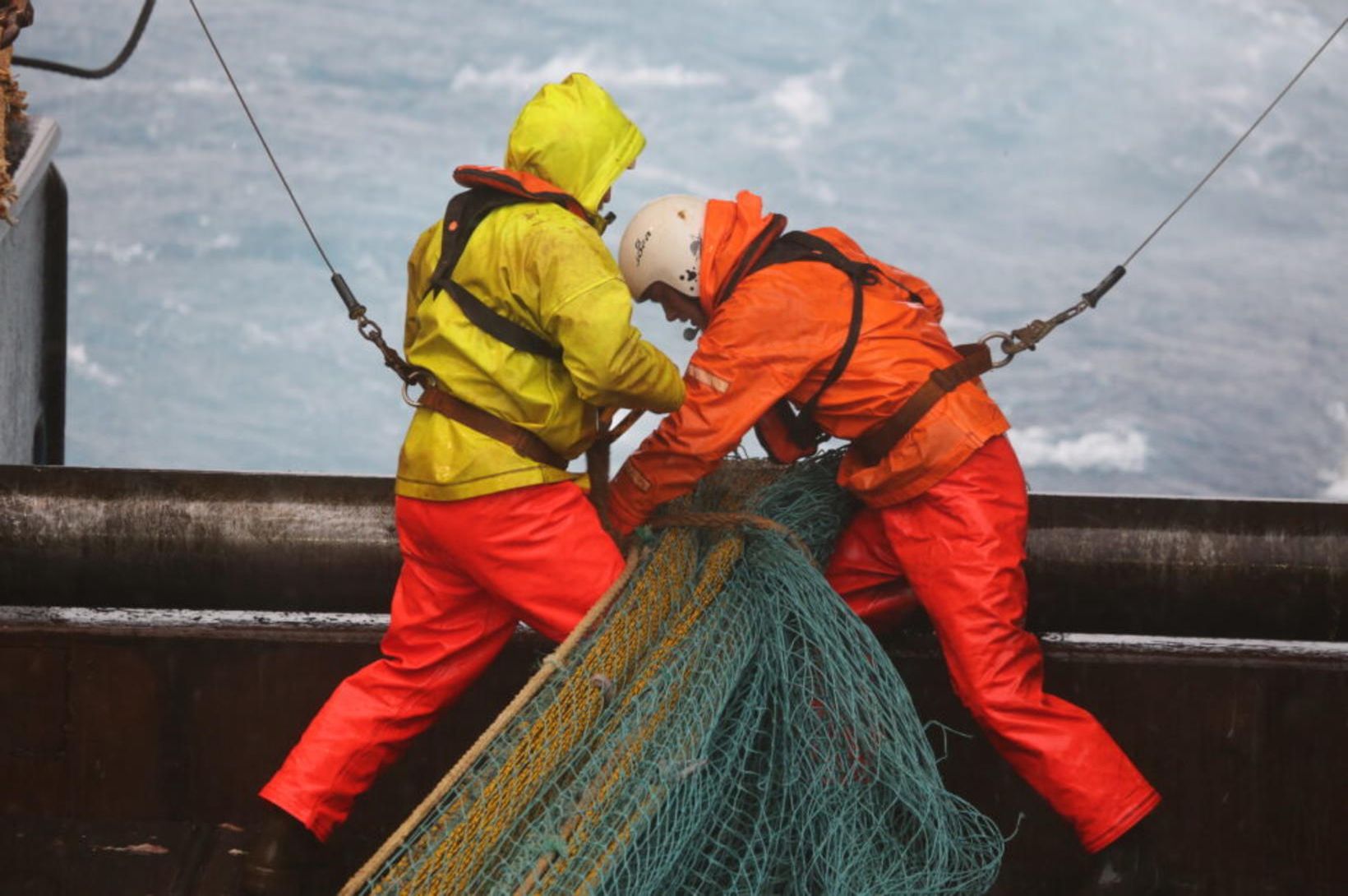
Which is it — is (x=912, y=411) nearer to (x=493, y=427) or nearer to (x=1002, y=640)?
(x=1002, y=640)

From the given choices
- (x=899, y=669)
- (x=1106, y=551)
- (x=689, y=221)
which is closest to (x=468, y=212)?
(x=689, y=221)

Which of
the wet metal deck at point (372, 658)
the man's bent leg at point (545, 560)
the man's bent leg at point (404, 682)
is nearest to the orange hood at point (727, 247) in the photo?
the man's bent leg at point (545, 560)

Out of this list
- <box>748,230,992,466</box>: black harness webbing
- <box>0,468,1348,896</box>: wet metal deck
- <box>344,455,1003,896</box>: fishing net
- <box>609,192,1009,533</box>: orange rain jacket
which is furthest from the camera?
<box>0,468,1348,896</box>: wet metal deck

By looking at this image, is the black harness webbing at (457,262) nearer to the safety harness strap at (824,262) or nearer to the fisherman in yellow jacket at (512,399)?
the fisherman in yellow jacket at (512,399)

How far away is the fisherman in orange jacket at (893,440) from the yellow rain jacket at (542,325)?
19 cm

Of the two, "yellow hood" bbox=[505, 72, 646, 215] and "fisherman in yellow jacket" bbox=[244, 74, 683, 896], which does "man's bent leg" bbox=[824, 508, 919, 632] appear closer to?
"fisherman in yellow jacket" bbox=[244, 74, 683, 896]

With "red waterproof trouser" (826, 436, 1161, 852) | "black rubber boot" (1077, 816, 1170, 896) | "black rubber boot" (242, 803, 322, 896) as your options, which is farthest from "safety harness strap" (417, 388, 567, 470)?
"black rubber boot" (1077, 816, 1170, 896)

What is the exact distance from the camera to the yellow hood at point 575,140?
331cm

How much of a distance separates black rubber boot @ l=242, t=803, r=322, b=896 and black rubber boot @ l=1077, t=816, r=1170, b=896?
1740 mm

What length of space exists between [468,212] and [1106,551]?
2.01 metres

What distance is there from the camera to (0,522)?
4.25 meters

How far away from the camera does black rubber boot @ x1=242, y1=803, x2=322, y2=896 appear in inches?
133

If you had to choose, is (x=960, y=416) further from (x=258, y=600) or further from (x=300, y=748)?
(x=258, y=600)

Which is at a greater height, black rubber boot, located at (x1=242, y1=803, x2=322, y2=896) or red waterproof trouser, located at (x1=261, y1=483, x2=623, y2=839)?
red waterproof trouser, located at (x1=261, y1=483, x2=623, y2=839)
